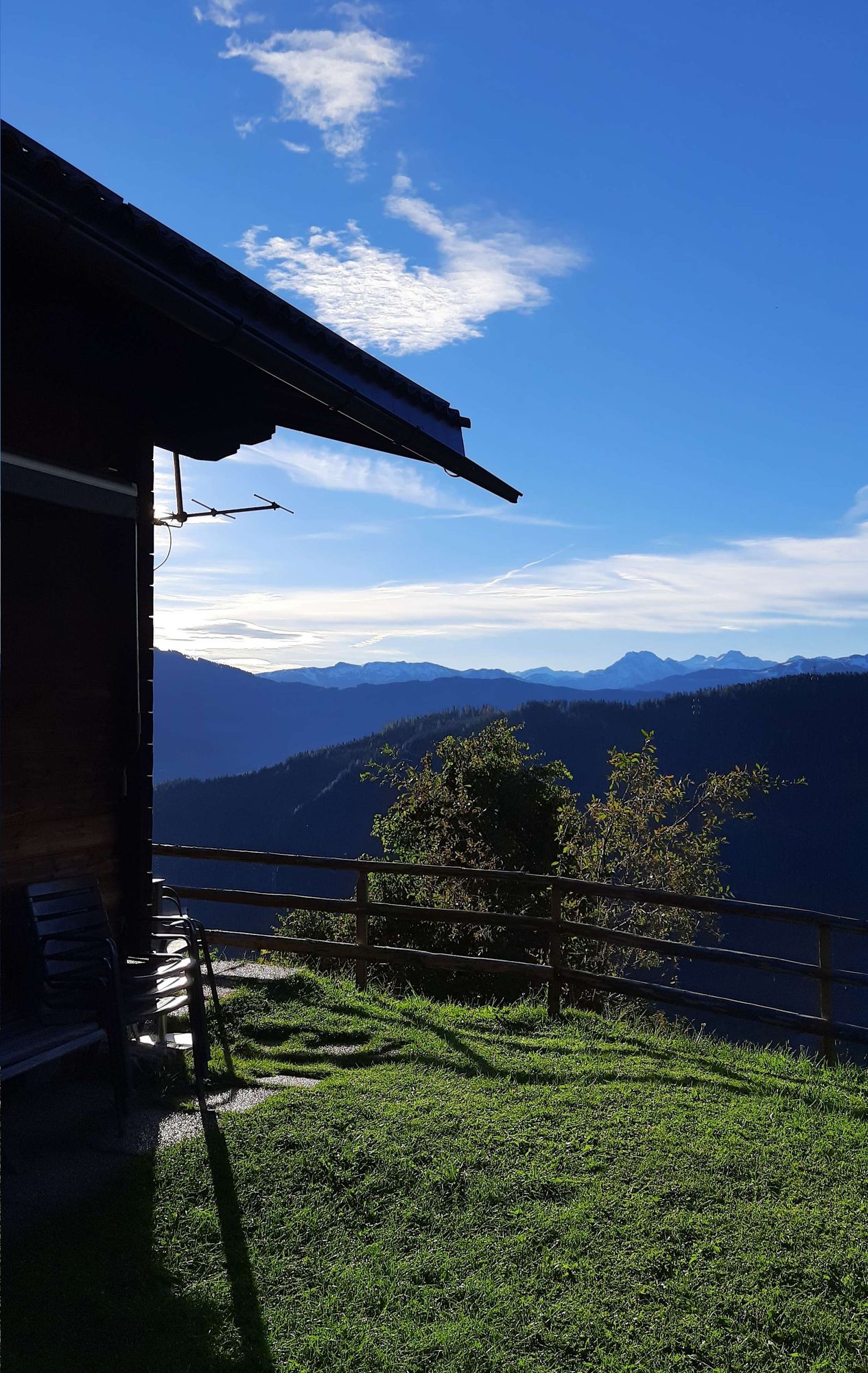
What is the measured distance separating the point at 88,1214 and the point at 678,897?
3.42 metres

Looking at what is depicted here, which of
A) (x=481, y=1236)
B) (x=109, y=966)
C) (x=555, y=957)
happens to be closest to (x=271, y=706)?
(x=555, y=957)

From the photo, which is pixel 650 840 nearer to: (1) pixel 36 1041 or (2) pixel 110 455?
(2) pixel 110 455

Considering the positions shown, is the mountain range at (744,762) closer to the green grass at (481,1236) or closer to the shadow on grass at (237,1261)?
the green grass at (481,1236)

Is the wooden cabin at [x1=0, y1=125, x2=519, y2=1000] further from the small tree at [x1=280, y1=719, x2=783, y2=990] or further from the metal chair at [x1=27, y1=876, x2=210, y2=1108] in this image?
the small tree at [x1=280, y1=719, x2=783, y2=990]

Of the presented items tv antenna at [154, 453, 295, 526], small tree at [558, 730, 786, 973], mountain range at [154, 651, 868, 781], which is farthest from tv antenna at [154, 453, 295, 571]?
mountain range at [154, 651, 868, 781]

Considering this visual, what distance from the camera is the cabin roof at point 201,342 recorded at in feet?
8.50

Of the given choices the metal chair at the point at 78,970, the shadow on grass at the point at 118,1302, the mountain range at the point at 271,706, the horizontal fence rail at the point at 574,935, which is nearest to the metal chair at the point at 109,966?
the metal chair at the point at 78,970

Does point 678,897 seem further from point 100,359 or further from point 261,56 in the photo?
point 261,56

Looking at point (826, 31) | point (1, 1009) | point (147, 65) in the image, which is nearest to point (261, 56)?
point (147, 65)

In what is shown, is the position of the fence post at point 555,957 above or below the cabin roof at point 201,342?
below

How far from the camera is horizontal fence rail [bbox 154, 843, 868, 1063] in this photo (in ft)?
15.8

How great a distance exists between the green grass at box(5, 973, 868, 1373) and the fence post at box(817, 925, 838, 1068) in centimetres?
27

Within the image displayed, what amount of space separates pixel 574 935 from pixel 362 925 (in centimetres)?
156

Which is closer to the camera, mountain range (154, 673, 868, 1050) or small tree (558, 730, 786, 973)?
small tree (558, 730, 786, 973)
